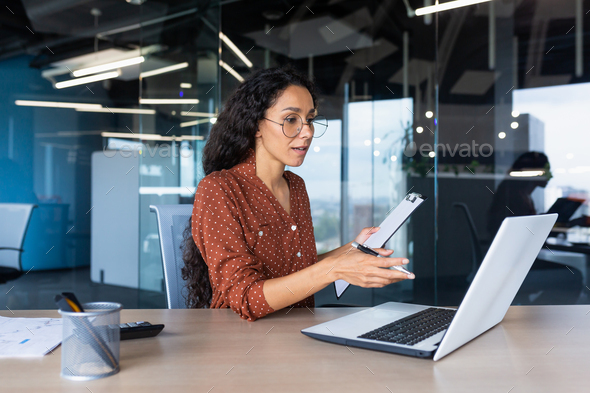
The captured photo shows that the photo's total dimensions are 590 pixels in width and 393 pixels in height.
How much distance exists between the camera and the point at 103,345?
72 centimetres

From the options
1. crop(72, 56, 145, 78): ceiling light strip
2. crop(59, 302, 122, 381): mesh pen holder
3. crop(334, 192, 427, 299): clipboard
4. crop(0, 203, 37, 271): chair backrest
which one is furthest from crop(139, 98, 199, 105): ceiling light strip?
crop(59, 302, 122, 381): mesh pen holder

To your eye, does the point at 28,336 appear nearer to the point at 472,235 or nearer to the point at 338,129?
the point at 472,235

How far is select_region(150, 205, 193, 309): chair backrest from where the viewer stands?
1557mm

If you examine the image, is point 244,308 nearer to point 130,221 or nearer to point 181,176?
point 181,176

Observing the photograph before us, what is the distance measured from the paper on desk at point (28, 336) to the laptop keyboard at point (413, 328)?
2.06 feet

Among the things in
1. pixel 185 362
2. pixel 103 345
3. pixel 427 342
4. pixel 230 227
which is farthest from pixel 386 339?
pixel 230 227

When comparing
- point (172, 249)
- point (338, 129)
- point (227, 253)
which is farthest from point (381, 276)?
point (338, 129)

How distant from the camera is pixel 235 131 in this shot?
1.65 metres

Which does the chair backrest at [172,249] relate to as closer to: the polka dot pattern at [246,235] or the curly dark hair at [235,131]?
the curly dark hair at [235,131]

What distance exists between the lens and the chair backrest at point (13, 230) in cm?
358

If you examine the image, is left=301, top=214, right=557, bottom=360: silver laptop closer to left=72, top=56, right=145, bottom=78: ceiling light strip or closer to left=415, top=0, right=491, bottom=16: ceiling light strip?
left=415, top=0, right=491, bottom=16: ceiling light strip

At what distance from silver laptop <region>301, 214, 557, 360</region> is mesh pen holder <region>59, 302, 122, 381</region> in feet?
1.28

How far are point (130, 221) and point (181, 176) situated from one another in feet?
2.19

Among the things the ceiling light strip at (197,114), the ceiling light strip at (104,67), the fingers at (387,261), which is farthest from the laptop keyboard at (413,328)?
the ceiling light strip at (104,67)
